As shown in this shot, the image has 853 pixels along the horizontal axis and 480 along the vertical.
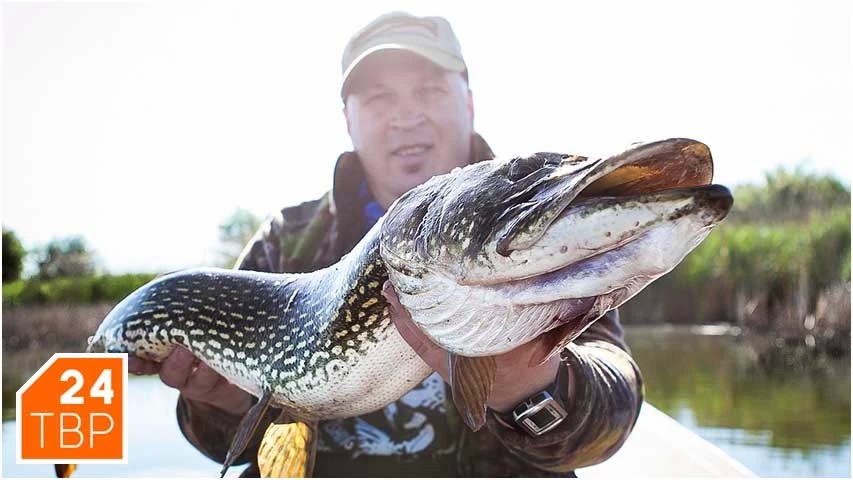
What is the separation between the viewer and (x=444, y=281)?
1062mm

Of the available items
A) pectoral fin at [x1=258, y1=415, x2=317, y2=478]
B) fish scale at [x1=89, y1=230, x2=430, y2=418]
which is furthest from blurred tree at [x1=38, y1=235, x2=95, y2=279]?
pectoral fin at [x1=258, y1=415, x2=317, y2=478]

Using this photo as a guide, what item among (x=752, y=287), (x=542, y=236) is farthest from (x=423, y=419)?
(x=752, y=287)

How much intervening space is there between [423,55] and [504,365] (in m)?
1.05

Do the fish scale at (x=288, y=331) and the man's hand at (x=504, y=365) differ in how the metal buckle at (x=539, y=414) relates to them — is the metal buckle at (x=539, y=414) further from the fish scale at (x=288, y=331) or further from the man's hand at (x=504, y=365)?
the fish scale at (x=288, y=331)

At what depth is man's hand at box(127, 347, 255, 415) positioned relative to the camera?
1.66 m

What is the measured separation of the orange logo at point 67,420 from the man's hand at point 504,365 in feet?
3.13

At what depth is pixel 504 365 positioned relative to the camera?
4.30 ft

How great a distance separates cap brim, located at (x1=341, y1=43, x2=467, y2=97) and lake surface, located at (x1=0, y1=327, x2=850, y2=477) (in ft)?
3.57

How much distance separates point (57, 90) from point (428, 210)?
1.89m

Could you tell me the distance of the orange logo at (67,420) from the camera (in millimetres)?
1928

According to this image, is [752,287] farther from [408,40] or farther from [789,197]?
[408,40]

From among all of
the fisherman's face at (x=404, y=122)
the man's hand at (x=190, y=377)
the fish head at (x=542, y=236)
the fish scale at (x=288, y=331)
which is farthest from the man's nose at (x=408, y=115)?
the fish head at (x=542, y=236)

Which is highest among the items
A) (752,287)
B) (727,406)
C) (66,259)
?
(66,259)

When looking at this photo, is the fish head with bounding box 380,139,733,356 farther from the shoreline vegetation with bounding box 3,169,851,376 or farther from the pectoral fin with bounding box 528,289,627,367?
the shoreline vegetation with bounding box 3,169,851,376
